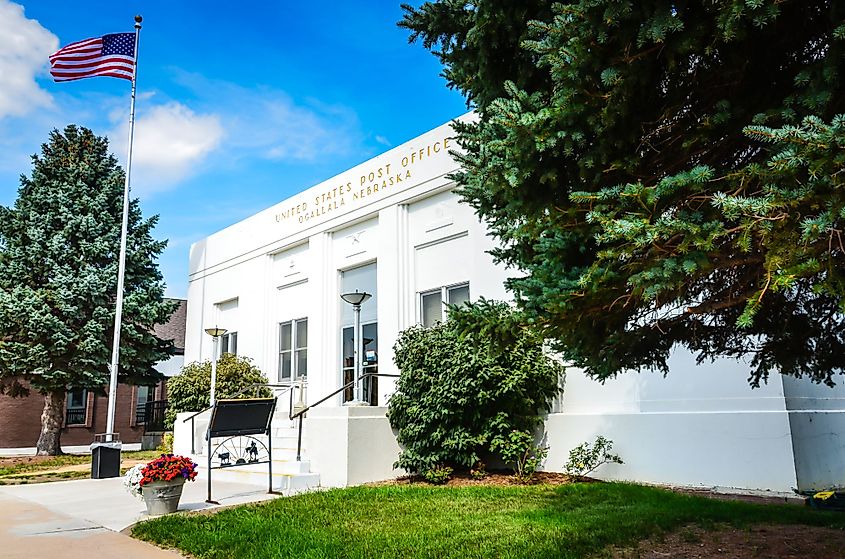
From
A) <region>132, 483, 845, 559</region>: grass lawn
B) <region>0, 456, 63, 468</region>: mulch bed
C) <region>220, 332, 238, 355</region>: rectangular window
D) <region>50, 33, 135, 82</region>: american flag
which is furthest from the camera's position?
<region>220, 332, 238, 355</region>: rectangular window

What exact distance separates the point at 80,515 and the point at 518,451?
5.78 meters

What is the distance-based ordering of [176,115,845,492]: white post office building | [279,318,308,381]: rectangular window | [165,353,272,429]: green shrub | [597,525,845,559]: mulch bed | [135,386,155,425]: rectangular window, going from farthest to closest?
[135,386,155,425]: rectangular window → [279,318,308,381]: rectangular window → [165,353,272,429]: green shrub → [176,115,845,492]: white post office building → [597,525,845,559]: mulch bed

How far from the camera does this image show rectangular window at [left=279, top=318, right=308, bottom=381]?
1708 centimetres

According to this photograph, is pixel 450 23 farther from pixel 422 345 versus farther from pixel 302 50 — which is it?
pixel 302 50

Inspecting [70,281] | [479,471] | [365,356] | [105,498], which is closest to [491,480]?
[479,471]

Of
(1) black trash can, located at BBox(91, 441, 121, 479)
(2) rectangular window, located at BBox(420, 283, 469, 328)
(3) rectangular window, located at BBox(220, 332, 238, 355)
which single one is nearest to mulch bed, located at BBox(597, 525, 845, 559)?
(2) rectangular window, located at BBox(420, 283, 469, 328)

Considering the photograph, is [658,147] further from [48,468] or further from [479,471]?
[48,468]

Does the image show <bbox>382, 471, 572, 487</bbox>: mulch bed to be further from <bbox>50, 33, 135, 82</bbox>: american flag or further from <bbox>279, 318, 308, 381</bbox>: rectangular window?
<bbox>50, 33, 135, 82</bbox>: american flag

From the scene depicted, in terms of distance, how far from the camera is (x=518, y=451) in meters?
9.53

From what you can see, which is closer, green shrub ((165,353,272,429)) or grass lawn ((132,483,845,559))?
grass lawn ((132,483,845,559))

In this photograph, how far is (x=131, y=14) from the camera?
16750 mm

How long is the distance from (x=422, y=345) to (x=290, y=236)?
823cm

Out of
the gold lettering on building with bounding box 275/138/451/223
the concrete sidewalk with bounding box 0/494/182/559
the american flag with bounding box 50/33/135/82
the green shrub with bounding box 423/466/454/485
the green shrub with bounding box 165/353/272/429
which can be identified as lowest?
the concrete sidewalk with bounding box 0/494/182/559

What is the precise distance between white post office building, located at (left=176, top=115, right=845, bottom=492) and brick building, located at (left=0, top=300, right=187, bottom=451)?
702cm
